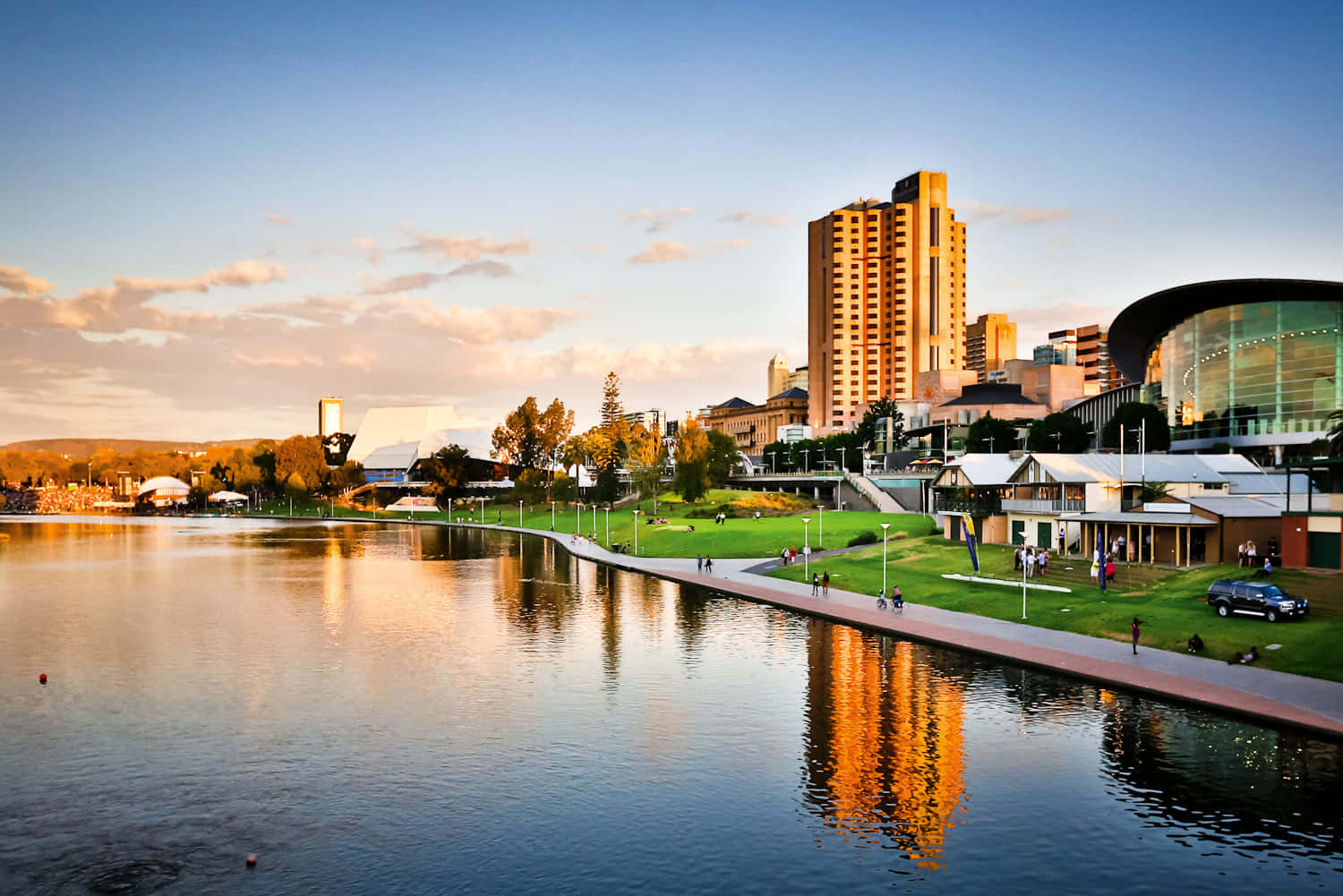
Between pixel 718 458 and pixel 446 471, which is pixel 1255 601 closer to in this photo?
pixel 718 458

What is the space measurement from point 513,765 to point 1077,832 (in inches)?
515

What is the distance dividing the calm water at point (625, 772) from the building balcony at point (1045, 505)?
2741 cm

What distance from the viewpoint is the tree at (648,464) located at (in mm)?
131000

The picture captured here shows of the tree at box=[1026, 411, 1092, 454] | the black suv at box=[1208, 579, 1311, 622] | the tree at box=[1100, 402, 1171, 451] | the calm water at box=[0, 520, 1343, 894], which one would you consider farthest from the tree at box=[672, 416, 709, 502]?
the black suv at box=[1208, 579, 1311, 622]

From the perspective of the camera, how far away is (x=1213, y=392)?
341 feet

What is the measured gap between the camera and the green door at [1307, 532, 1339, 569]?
44469 mm

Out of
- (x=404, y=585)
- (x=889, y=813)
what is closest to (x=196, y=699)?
(x=889, y=813)

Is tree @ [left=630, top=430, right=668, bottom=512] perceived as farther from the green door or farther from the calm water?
the green door

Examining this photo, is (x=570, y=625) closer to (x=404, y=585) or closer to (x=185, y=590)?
(x=404, y=585)

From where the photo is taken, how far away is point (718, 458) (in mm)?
136625

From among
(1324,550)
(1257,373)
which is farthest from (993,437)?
(1324,550)

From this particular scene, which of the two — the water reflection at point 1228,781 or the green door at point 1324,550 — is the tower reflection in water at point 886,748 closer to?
the water reflection at point 1228,781

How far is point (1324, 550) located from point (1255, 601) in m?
9.57

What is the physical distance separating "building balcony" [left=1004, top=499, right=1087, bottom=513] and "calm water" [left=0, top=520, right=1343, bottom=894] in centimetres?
2741
